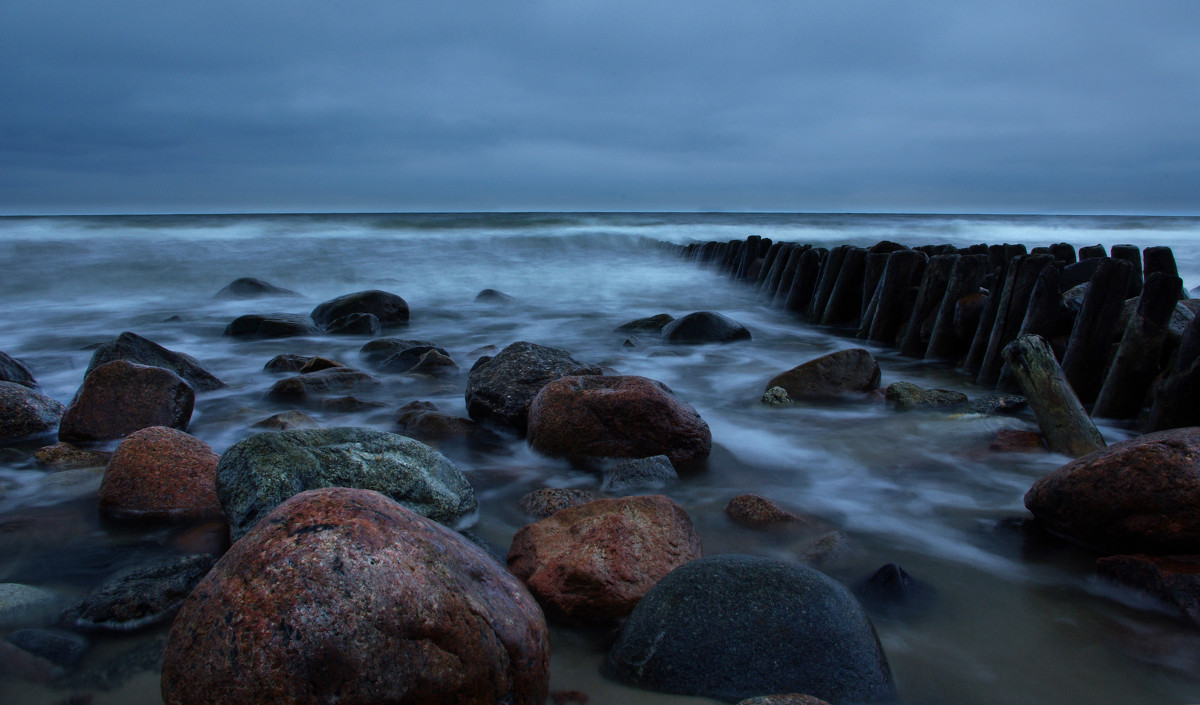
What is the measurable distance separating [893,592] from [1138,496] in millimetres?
945

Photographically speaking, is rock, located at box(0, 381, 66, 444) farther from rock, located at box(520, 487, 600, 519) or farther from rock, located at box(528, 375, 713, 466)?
rock, located at box(520, 487, 600, 519)

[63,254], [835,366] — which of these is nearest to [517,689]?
[835,366]

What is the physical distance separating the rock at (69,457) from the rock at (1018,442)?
4869 millimetres

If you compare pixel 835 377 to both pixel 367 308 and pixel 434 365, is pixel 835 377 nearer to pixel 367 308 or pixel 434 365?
pixel 434 365

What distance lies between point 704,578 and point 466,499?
4.72 feet

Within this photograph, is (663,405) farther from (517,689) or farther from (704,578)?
(517,689)

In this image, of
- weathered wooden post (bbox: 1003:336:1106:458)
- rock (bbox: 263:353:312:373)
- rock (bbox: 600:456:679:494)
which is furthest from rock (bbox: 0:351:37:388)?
weathered wooden post (bbox: 1003:336:1106:458)

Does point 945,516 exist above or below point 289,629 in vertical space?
below

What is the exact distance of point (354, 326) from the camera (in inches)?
349

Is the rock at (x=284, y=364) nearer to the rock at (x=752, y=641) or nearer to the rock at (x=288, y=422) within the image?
the rock at (x=288, y=422)

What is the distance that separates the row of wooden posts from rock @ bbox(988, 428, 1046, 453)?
0.40m

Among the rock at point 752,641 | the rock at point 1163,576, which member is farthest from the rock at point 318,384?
the rock at point 1163,576

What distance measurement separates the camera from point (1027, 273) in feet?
18.3

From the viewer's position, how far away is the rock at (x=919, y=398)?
5148 mm
